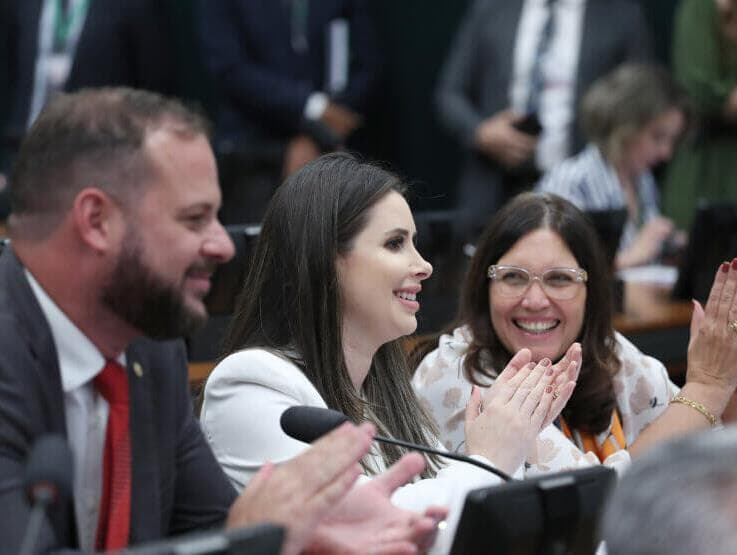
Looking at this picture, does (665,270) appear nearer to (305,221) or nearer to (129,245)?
(305,221)

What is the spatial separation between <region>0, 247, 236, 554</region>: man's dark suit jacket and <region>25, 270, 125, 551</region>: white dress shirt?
2 cm

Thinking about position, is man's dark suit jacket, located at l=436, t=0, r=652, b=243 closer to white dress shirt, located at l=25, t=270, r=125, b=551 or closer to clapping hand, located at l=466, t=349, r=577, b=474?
clapping hand, located at l=466, t=349, r=577, b=474

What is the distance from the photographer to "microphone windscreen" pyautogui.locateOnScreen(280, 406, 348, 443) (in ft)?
7.02

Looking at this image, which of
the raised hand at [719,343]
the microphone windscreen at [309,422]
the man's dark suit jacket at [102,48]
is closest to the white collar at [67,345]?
the microphone windscreen at [309,422]

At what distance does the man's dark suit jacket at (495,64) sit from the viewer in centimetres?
582

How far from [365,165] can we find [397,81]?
4692 mm

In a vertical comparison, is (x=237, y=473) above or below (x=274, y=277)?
below

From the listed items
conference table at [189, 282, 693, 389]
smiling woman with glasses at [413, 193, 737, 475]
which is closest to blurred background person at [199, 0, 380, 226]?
conference table at [189, 282, 693, 389]

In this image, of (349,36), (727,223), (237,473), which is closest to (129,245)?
(237,473)

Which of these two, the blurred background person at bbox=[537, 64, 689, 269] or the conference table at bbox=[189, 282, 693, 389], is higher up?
the blurred background person at bbox=[537, 64, 689, 269]

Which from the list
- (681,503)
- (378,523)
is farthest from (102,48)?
(681,503)

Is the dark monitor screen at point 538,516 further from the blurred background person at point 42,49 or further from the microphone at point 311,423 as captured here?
the blurred background person at point 42,49

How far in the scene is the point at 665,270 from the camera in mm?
5152

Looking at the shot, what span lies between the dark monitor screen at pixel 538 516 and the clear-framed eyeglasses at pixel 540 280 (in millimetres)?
1139
